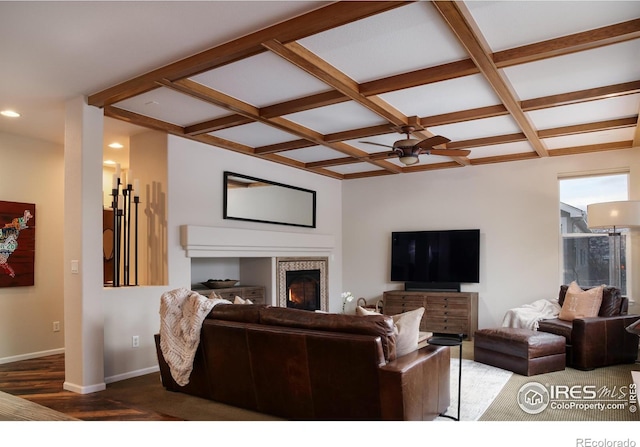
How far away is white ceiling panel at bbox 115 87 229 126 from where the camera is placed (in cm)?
450

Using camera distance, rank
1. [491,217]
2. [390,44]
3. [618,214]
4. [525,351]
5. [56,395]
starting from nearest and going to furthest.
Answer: [390,44] < [56,395] < [525,351] < [618,214] < [491,217]

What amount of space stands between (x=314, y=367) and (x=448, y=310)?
4148 mm

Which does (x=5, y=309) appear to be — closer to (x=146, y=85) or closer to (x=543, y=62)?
(x=146, y=85)

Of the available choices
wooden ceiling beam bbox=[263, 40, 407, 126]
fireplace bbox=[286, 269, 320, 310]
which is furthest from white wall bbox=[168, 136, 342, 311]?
wooden ceiling beam bbox=[263, 40, 407, 126]

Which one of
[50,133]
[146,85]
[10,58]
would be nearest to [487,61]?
[146,85]

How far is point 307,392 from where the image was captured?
10.9ft

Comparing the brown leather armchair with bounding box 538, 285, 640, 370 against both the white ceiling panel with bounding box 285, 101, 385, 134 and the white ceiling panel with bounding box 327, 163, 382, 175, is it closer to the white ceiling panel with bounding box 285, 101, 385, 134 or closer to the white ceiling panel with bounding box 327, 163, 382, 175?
the white ceiling panel with bounding box 285, 101, 385, 134

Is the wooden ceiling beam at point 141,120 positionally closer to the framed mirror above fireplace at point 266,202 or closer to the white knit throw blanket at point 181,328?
the framed mirror above fireplace at point 266,202

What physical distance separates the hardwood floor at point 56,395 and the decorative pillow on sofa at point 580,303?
168 inches

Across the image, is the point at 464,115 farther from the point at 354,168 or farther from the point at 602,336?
the point at 354,168

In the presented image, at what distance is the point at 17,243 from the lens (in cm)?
567

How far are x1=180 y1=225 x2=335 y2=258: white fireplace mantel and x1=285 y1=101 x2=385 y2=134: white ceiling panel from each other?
1659 millimetres

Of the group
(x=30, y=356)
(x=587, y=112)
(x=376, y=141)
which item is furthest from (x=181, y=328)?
(x=587, y=112)
